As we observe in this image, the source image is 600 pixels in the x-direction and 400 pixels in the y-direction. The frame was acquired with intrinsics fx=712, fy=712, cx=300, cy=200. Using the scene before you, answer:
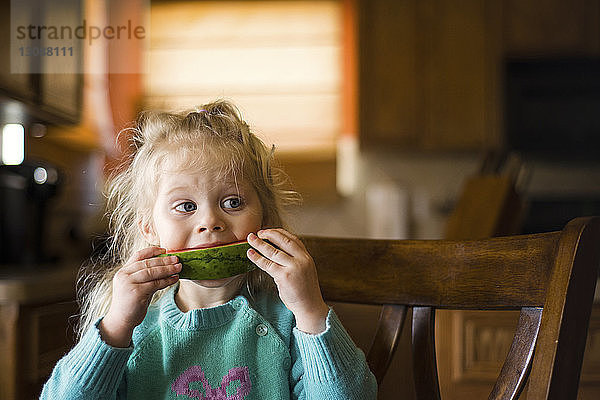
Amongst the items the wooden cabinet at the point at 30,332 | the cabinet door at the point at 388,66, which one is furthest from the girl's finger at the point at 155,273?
the cabinet door at the point at 388,66

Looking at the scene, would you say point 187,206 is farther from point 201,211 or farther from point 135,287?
point 135,287

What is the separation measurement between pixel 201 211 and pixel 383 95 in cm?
275

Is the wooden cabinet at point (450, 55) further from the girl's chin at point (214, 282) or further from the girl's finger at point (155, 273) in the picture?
the girl's finger at point (155, 273)

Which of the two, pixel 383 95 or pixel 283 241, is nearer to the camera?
pixel 283 241

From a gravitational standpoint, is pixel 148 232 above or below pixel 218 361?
above

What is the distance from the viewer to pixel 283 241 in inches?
32.9

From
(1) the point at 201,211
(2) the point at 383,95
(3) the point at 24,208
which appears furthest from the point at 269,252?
(2) the point at 383,95

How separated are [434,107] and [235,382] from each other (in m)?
2.82

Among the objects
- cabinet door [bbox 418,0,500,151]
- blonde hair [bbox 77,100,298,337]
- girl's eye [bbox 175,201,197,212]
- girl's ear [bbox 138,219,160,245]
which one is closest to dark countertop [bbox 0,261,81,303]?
blonde hair [bbox 77,100,298,337]

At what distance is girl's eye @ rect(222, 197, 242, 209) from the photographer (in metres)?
0.91

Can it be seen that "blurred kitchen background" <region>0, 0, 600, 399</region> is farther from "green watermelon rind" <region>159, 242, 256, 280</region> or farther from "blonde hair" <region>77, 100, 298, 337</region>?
"green watermelon rind" <region>159, 242, 256, 280</region>

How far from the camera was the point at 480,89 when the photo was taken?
3.49 metres

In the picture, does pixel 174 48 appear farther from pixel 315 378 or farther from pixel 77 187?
pixel 315 378

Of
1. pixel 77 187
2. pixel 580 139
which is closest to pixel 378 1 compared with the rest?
pixel 580 139
